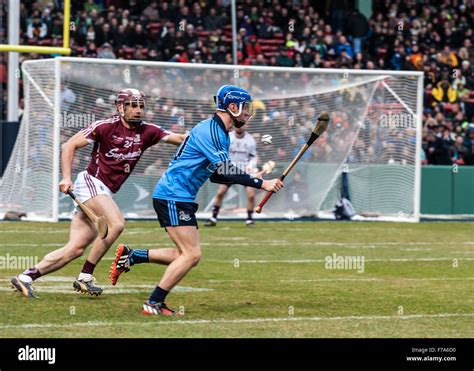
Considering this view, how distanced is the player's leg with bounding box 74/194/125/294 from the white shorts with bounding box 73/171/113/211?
44 millimetres

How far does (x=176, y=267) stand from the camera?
31.4 feet

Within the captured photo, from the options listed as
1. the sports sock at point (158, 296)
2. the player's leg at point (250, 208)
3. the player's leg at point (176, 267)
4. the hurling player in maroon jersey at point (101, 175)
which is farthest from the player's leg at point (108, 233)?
the player's leg at point (250, 208)

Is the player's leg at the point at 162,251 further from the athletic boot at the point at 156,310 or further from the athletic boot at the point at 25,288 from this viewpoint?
the athletic boot at the point at 25,288

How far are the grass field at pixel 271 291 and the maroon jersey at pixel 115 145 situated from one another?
110 centimetres

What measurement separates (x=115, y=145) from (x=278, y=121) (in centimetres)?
1175

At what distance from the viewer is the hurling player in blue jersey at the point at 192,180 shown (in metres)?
9.56

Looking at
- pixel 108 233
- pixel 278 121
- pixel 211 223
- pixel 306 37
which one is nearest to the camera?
pixel 108 233

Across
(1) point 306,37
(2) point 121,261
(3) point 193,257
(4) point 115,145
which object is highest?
(1) point 306,37

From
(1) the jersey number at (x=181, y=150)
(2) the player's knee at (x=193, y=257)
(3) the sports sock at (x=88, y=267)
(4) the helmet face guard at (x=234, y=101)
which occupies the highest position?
(4) the helmet face guard at (x=234, y=101)

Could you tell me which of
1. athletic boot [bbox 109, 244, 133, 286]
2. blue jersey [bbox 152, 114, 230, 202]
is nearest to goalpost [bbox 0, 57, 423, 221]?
athletic boot [bbox 109, 244, 133, 286]

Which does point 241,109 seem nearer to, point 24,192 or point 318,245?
point 318,245

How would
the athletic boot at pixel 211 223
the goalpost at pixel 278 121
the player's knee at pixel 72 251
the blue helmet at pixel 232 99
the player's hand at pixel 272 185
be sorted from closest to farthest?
the player's hand at pixel 272 185 → the blue helmet at pixel 232 99 → the player's knee at pixel 72 251 → the athletic boot at pixel 211 223 → the goalpost at pixel 278 121

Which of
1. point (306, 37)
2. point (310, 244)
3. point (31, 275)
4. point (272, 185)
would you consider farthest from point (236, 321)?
point (306, 37)

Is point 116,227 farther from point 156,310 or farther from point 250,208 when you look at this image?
point 250,208
